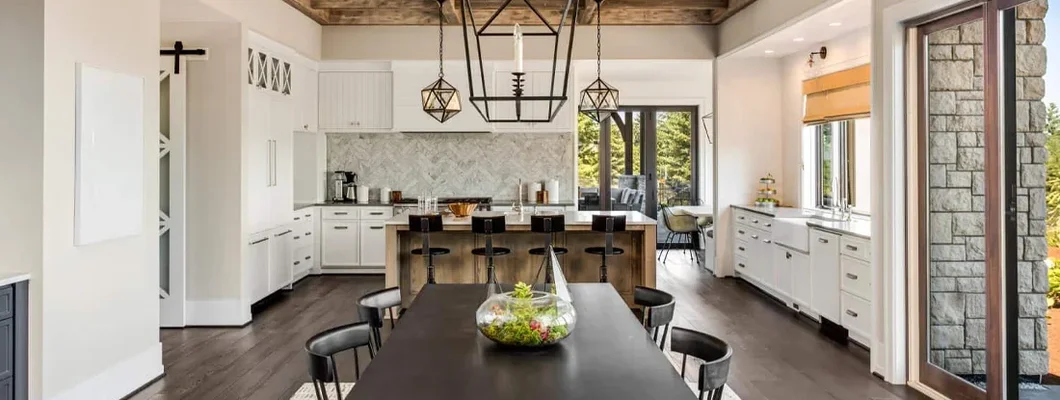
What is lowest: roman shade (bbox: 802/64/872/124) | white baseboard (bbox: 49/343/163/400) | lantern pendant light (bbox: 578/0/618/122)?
white baseboard (bbox: 49/343/163/400)

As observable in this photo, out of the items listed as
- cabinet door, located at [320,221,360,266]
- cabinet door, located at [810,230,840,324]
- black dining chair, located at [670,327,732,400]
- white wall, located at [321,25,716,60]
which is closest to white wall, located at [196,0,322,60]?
white wall, located at [321,25,716,60]

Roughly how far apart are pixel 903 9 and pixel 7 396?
505cm

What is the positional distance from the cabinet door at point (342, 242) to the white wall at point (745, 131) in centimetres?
435

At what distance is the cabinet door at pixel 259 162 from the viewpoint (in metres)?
5.57

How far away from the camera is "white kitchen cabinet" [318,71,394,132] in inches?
303

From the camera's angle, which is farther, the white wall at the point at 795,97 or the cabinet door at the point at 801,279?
the white wall at the point at 795,97

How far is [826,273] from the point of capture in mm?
4961

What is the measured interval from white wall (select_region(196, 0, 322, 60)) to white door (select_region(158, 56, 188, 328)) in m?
0.65

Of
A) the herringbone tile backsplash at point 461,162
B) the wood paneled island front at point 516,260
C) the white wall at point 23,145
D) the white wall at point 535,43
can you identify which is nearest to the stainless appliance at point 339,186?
the herringbone tile backsplash at point 461,162

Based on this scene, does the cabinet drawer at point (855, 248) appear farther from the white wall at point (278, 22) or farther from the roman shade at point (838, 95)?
the white wall at point (278, 22)

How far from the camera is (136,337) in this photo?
3.78m

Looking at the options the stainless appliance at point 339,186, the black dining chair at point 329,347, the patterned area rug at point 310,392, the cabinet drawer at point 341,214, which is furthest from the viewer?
the stainless appliance at point 339,186

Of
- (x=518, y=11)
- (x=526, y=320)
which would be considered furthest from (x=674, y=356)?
(x=518, y=11)

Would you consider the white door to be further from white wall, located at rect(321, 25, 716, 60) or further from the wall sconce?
the wall sconce
